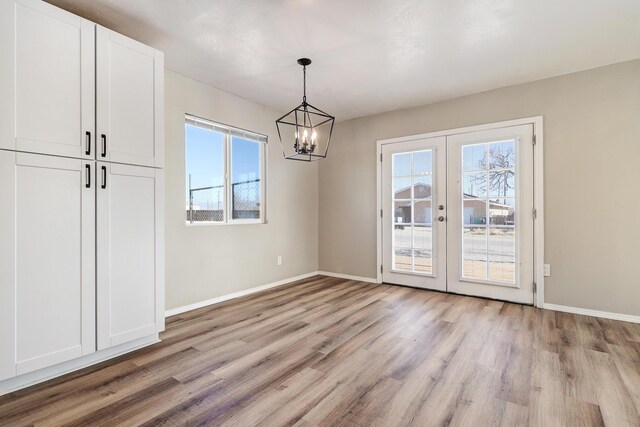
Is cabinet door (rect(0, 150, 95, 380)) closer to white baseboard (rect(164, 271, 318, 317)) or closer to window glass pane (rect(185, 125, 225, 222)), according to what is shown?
white baseboard (rect(164, 271, 318, 317))

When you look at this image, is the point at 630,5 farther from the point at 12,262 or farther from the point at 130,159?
the point at 12,262

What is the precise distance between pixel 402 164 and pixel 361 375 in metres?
3.15

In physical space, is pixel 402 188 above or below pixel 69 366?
above

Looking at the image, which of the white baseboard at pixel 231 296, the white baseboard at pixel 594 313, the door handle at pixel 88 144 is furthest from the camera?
the white baseboard at pixel 231 296

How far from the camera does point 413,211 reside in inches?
172

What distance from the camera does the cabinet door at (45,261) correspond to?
1832 millimetres

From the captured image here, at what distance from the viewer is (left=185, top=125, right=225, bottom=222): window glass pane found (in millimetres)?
3475

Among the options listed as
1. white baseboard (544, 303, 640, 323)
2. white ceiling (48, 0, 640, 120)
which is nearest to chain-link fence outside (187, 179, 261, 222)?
white ceiling (48, 0, 640, 120)

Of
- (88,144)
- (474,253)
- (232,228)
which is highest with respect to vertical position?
(88,144)

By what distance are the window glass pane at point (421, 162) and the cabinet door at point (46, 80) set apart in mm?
3662

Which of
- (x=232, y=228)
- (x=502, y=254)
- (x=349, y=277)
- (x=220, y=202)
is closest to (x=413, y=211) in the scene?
(x=502, y=254)

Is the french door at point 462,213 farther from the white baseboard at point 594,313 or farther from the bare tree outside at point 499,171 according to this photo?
the white baseboard at point 594,313

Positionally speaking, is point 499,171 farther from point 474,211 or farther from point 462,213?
point 462,213

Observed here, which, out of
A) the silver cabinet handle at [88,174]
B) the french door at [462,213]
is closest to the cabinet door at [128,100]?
the silver cabinet handle at [88,174]
